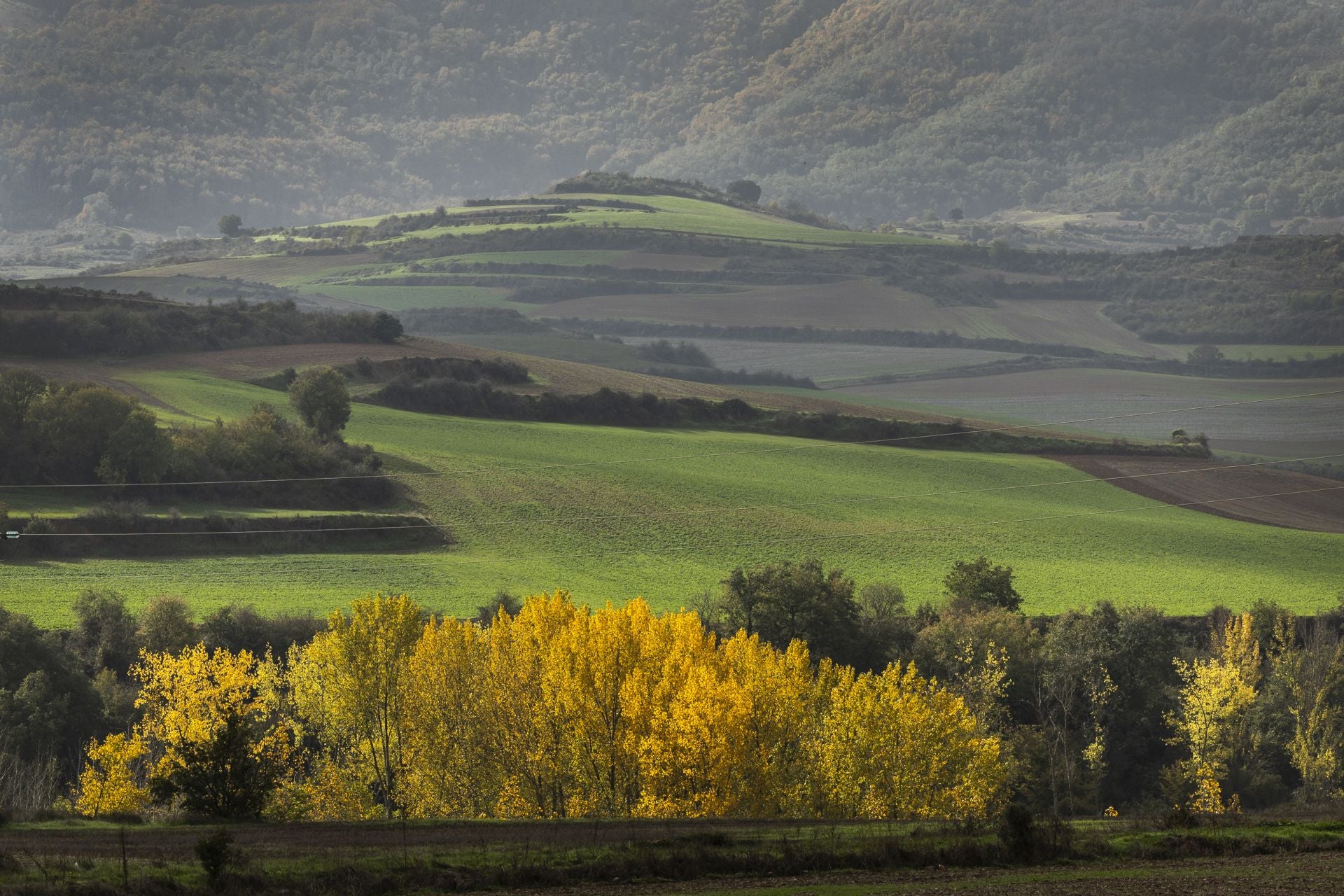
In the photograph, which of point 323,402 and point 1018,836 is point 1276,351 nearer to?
point 323,402

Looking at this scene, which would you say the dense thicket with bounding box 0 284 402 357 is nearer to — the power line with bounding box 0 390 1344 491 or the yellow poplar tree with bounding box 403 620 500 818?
the power line with bounding box 0 390 1344 491

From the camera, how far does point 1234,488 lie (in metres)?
107

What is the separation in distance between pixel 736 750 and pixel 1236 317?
157860 millimetres

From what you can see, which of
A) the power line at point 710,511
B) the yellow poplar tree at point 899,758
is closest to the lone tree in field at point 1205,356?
the power line at point 710,511

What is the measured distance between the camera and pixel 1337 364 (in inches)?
6447

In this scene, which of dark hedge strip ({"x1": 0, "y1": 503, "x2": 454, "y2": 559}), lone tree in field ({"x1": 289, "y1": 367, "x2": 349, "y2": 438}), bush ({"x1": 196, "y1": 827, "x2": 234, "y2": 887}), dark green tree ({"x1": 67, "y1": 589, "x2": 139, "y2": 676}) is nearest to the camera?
bush ({"x1": 196, "y1": 827, "x2": 234, "y2": 887})

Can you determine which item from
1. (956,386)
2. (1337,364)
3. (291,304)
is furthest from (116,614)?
(1337,364)

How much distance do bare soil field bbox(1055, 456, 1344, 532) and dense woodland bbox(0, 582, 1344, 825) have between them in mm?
33134

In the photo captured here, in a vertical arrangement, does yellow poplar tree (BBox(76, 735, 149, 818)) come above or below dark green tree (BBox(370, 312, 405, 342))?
below

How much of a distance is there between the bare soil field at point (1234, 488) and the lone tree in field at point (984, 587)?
1195 inches

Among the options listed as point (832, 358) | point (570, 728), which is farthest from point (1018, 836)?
point (832, 358)

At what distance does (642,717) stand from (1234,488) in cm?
6763

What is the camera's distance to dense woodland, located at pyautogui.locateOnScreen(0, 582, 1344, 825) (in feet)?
162

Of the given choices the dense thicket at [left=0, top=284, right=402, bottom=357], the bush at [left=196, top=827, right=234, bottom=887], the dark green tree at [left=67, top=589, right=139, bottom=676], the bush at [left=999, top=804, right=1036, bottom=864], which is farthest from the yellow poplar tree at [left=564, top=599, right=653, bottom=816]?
the dense thicket at [left=0, top=284, right=402, bottom=357]
